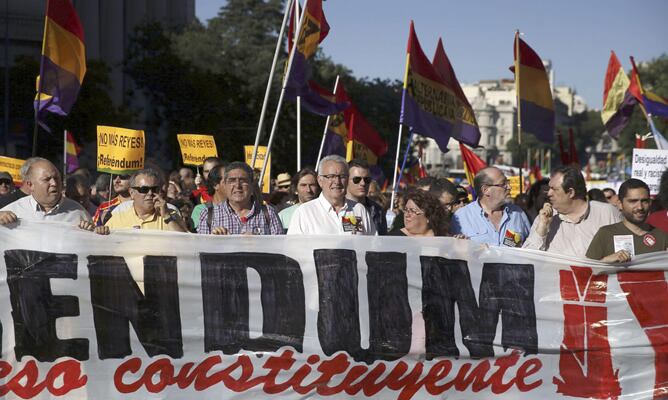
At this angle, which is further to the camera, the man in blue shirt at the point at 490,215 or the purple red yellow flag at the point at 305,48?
the purple red yellow flag at the point at 305,48

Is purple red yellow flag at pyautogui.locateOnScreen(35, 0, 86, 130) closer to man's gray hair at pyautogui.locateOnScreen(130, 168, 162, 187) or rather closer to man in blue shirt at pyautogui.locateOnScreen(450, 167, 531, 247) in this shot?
man's gray hair at pyautogui.locateOnScreen(130, 168, 162, 187)

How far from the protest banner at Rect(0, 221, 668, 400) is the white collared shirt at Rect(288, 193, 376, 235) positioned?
43 centimetres

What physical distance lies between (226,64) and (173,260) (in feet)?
148

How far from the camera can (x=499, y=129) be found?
19125 cm

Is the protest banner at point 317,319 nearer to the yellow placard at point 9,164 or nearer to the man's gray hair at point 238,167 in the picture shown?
the man's gray hair at point 238,167

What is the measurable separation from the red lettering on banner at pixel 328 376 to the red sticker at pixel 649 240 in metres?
1.08

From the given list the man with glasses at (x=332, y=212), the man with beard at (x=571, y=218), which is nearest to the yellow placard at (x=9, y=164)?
the man with glasses at (x=332, y=212)

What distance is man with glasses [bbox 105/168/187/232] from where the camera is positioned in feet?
22.5

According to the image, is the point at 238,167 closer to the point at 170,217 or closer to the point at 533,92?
the point at 170,217

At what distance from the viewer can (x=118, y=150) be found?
11.0 meters

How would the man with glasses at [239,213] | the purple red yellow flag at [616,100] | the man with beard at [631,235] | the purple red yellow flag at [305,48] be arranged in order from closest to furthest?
1. the man with beard at [631,235]
2. the man with glasses at [239,213]
3. the purple red yellow flag at [305,48]
4. the purple red yellow flag at [616,100]

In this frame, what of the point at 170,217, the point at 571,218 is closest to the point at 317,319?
the point at 170,217

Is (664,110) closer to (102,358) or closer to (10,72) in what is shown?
(102,358)

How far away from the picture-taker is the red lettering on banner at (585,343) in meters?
6.55
